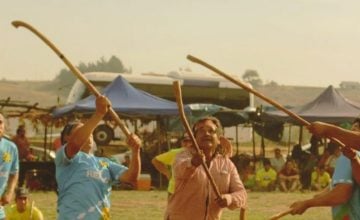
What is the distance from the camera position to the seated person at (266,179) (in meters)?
22.9

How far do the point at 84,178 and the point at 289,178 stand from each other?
53.7 feet

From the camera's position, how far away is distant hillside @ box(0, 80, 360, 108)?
102 metres

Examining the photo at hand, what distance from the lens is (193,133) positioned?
7020 millimetres

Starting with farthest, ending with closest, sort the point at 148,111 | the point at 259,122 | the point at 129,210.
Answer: the point at 259,122 → the point at 148,111 → the point at 129,210

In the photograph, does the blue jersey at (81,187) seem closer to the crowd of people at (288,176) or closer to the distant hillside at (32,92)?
the crowd of people at (288,176)

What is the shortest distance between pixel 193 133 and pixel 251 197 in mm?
13639

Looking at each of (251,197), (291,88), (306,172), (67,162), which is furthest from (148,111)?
(291,88)

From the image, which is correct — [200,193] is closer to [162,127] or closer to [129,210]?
[129,210]

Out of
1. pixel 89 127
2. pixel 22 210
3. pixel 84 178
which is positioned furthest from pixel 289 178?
pixel 89 127

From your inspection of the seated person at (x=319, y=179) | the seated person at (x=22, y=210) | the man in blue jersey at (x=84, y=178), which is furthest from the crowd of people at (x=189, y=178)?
the seated person at (x=319, y=179)

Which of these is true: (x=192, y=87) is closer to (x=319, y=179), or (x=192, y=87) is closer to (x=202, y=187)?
(x=319, y=179)

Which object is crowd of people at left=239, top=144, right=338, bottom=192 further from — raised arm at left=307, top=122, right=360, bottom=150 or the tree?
the tree

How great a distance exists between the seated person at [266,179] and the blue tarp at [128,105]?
107 inches

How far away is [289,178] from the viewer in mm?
23016
